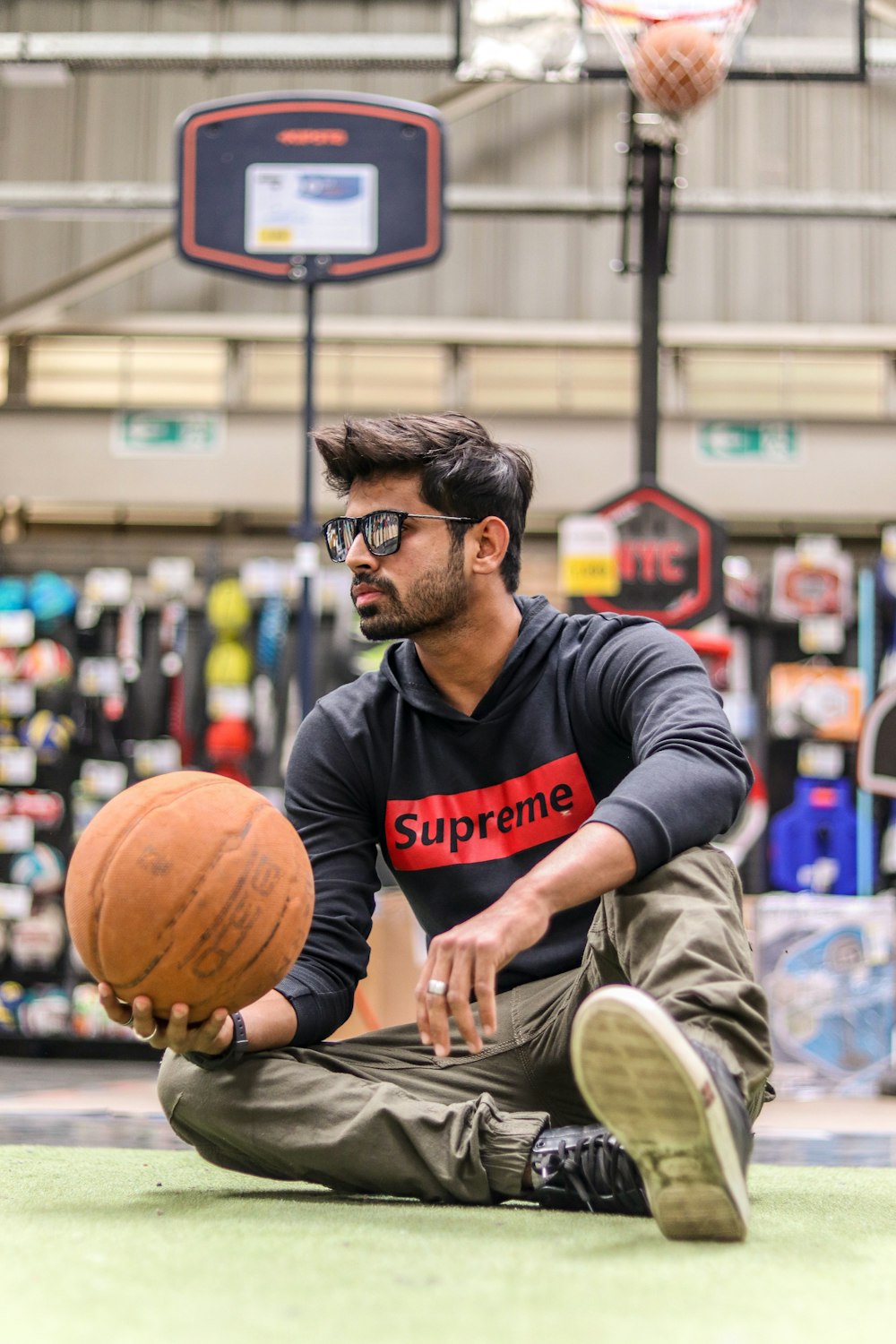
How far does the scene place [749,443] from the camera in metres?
8.52

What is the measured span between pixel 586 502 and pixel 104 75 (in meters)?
3.87

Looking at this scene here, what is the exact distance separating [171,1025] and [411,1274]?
20.2 inches

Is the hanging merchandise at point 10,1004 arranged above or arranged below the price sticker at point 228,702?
below

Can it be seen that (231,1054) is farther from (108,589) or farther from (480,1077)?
(108,589)

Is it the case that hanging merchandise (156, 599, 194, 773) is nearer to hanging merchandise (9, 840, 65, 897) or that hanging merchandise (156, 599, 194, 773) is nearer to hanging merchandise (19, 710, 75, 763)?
hanging merchandise (19, 710, 75, 763)

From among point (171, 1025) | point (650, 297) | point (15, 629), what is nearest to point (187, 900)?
point (171, 1025)

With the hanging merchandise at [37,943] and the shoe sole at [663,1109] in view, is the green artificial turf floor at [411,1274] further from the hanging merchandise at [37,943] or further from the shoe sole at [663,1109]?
the hanging merchandise at [37,943]

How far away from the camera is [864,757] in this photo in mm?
4578

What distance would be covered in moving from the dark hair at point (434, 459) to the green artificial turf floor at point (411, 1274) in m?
0.92

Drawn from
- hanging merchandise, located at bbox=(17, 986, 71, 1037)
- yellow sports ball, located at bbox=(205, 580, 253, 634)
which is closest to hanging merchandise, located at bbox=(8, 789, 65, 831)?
hanging merchandise, located at bbox=(17, 986, 71, 1037)

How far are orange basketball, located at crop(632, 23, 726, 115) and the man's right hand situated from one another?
3.88 m

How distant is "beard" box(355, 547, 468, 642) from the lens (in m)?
2.05

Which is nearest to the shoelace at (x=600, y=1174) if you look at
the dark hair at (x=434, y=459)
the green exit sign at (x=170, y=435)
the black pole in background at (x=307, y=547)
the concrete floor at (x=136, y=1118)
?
the dark hair at (x=434, y=459)

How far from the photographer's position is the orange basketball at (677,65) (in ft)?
15.8
